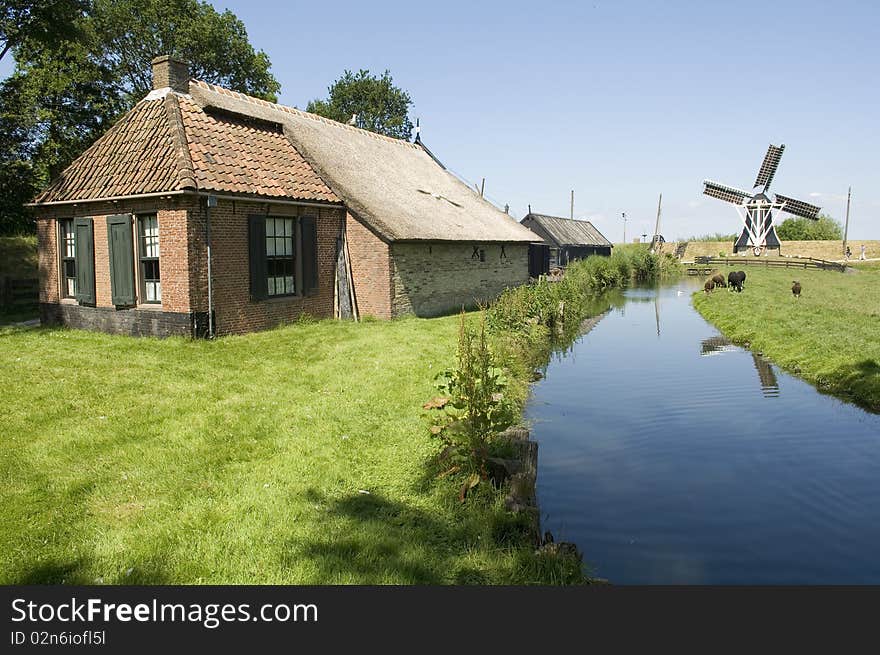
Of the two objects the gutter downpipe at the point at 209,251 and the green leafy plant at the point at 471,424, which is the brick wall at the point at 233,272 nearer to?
the gutter downpipe at the point at 209,251

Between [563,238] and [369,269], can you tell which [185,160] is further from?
[563,238]

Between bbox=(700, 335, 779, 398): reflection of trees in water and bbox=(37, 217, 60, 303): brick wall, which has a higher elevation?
bbox=(37, 217, 60, 303): brick wall

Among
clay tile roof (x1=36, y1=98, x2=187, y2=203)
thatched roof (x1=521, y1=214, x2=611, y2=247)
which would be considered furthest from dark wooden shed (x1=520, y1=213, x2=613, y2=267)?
clay tile roof (x1=36, y1=98, x2=187, y2=203)

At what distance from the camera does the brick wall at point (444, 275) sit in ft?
55.9

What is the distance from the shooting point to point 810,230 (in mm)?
78750

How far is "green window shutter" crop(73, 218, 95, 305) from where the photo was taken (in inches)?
562

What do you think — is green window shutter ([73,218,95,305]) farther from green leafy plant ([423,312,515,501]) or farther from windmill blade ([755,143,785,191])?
windmill blade ([755,143,785,191])

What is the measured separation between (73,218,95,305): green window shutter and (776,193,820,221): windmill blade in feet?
210

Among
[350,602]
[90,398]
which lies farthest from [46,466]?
[350,602]

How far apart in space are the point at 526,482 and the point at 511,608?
6.33ft

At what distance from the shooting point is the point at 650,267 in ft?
150

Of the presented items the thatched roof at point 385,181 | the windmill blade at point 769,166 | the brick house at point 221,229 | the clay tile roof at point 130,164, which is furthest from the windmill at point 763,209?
the clay tile roof at point 130,164

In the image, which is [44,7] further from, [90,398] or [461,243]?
[90,398]

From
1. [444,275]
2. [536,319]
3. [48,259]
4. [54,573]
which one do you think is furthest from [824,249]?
[54,573]
